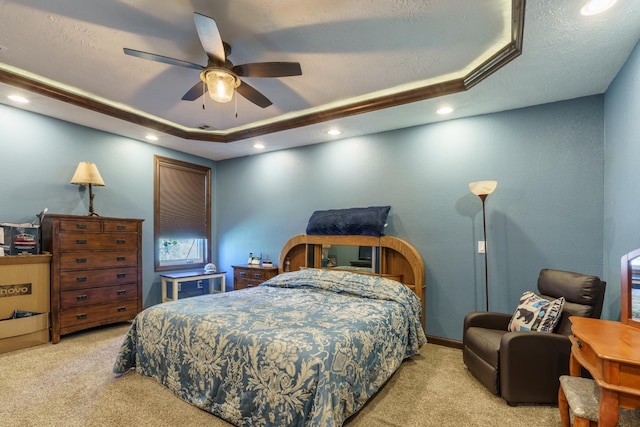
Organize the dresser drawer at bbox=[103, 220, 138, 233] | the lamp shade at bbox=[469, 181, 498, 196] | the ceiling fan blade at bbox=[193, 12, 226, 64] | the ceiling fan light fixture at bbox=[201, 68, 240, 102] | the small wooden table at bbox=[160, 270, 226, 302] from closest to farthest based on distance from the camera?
1. the ceiling fan blade at bbox=[193, 12, 226, 64]
2. the ceiling fan light fixture at bbox=[201, 68, 240, 102]
3. the lamp shade at bbox=[469, 181, 498, 196]
4. the dresser drawer at bbox=[103, 220, 138, 233]
5. the small wooden table at bbox=[160, 270, 226, 302]

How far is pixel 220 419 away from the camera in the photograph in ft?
6.64

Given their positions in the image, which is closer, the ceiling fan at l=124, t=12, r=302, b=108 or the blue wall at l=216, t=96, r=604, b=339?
the ceiling fan at l=124, t=12, r=302, b=108

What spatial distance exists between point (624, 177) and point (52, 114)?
566 centimetres

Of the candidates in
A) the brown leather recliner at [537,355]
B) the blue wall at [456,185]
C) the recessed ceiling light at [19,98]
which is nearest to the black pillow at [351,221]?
the blue wall at [456,185]

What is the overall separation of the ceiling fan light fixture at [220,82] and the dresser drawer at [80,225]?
99.3 inches

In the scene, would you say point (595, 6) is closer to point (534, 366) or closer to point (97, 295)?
point (534, 366)

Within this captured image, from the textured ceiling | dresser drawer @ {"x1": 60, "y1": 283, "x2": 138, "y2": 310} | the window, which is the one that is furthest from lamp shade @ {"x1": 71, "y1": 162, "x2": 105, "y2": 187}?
dresser drawer @ {"x1": 60, "y1": 283, "x2": 138, "y2": 310}

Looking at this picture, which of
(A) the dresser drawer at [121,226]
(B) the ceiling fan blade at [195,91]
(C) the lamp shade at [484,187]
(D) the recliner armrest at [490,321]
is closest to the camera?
(B) the ceiling fan blade at [195,91]

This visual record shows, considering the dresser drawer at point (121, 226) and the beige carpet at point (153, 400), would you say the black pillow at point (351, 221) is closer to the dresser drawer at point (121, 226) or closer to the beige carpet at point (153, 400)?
the beige carpet at point (153, 400)

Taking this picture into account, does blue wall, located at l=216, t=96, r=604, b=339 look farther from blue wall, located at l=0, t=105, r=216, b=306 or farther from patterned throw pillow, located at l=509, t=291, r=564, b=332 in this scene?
blue wall, located at l=0, t=105, r=216, b=306

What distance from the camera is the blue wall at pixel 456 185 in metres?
2.74

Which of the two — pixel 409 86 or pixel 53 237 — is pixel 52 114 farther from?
pixel 409 86

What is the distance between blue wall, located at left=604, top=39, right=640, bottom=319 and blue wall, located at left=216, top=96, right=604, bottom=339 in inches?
6.0

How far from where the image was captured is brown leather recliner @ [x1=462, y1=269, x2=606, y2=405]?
7.05 ft
